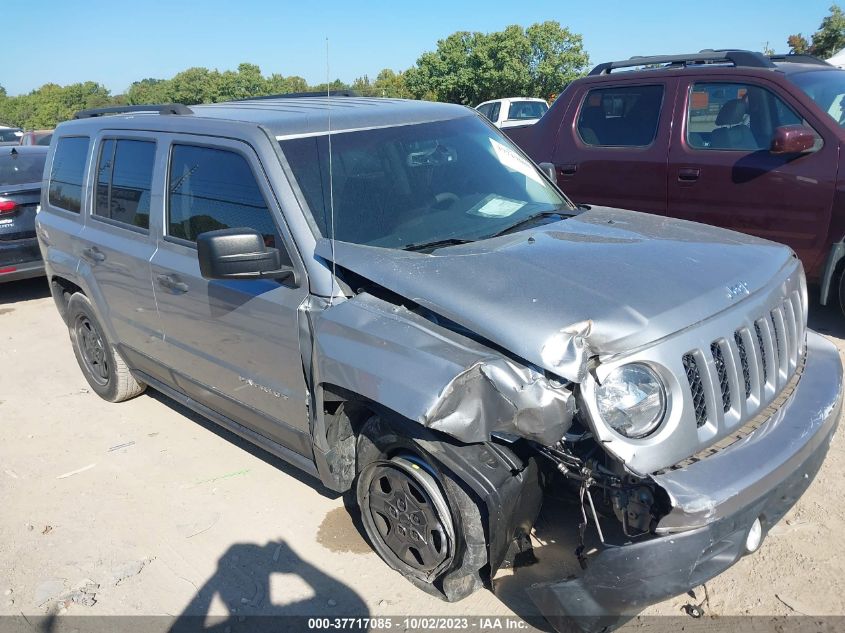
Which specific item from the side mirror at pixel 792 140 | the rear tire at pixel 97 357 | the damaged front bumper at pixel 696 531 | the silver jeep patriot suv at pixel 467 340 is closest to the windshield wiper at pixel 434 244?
the silver jeep patriot suv at pixel 467 340

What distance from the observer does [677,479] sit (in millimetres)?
2234

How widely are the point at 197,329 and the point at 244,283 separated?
1.89ft

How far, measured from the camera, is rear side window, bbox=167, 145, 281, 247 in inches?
128

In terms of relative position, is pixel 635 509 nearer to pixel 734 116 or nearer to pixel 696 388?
pixel 696 388

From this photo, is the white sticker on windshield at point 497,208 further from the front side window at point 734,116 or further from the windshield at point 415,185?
the front side window at point 734,116

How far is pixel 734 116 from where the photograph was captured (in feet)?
18.5

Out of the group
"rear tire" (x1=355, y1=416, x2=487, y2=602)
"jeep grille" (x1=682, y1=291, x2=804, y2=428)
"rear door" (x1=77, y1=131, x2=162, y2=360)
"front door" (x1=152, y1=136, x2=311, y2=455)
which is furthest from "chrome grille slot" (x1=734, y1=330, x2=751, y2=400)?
"rear door" (x1=77, y1=131, x2=162, y2=360)

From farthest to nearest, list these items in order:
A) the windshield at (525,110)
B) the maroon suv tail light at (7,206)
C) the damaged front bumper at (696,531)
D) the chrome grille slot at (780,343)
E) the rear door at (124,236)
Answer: the windshield at (525,110) < the maroon suv tail light at (7,206) < the rear door at (124,236) < the chrome grille slot at (780,343) < the damaged front bumper at (696,531)

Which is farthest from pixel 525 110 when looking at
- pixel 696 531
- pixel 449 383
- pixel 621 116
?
pixel 696 531

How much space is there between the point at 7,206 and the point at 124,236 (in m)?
4.63

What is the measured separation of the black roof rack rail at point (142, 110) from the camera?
409 cm

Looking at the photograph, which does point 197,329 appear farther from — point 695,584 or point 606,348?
point 695,584

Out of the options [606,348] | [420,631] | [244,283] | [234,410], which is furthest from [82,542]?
[606,348]

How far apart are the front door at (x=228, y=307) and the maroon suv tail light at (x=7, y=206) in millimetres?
5034
